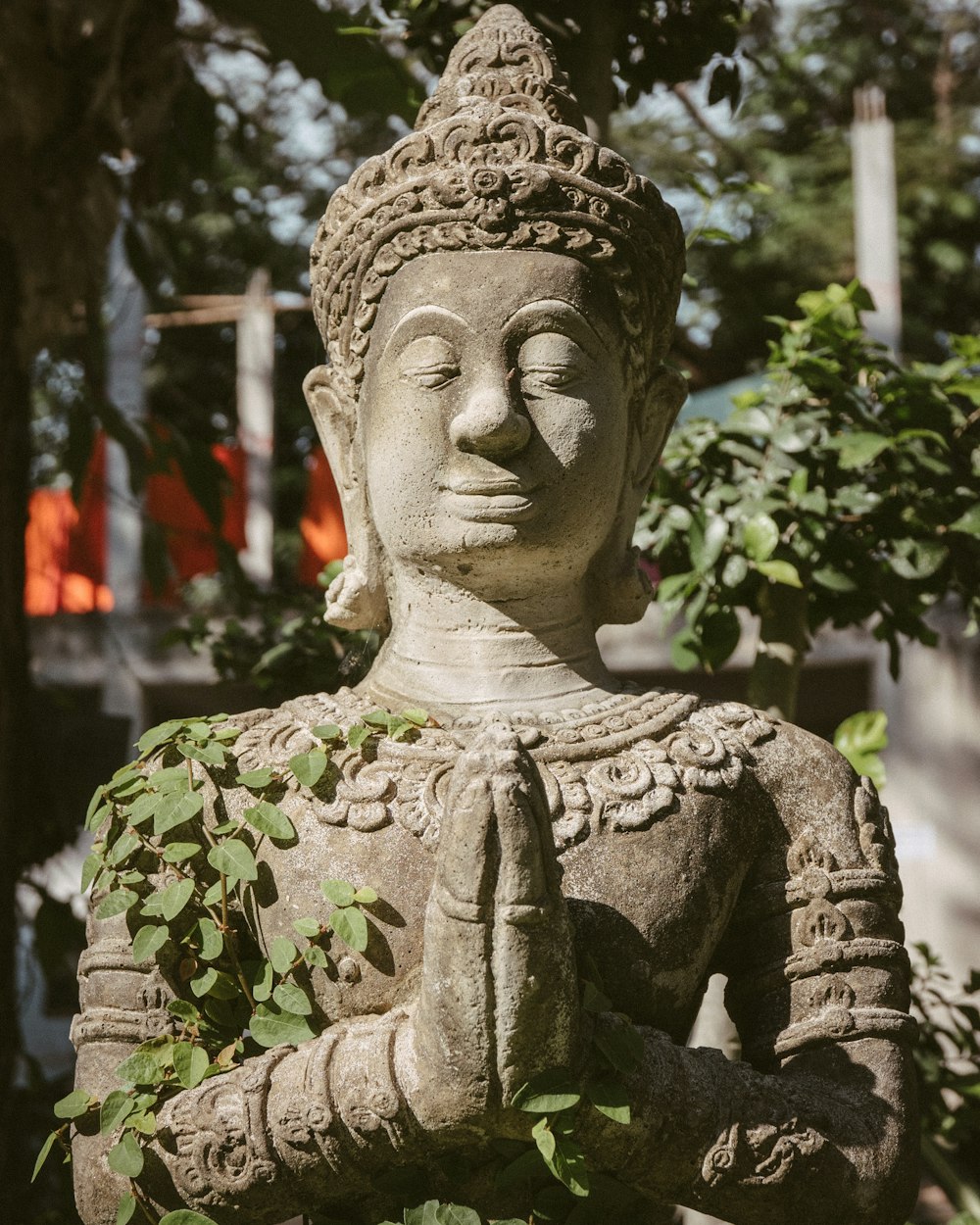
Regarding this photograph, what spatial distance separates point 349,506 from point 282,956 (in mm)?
893

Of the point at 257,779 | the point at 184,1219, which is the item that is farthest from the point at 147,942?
the point at 184,1219

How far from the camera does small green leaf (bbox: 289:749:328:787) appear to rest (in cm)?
239

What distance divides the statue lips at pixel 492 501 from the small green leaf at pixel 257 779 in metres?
0.52

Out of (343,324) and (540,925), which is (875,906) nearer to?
(540,925)

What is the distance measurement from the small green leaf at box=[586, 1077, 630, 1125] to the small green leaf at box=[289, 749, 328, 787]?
2.08 feet

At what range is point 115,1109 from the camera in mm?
2271

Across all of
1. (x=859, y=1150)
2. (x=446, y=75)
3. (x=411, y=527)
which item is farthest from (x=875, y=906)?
(x=446, y=75)

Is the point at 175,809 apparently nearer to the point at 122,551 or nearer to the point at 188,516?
the point at 188,516

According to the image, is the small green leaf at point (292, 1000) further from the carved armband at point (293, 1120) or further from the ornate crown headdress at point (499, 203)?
the ornate crown headdress at point (499, 203)

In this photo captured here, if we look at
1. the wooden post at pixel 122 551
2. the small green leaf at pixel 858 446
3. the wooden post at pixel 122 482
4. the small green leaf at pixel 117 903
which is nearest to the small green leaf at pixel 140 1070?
Answer: the small green leaf at pixel 117 903

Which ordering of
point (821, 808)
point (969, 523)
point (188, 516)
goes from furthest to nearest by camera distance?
point (188, 516), point (969, 523), point (821, 808)

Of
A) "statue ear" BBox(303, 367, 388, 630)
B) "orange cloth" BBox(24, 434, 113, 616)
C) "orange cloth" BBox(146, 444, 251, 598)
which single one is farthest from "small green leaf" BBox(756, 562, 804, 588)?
"orange cloth" BBox(24, 434, 113, 616)

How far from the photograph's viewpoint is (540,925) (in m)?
1.98

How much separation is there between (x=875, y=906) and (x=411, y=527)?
3.16 feet
